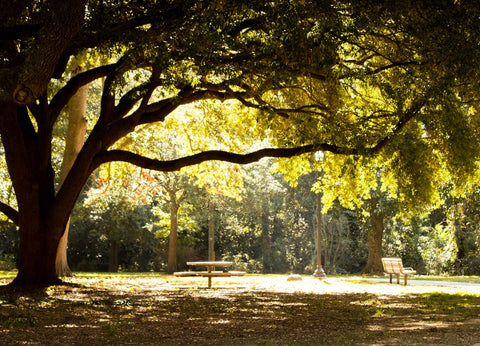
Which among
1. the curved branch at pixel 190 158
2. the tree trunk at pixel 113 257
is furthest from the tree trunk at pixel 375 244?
the tree trunk at pixel 113 257

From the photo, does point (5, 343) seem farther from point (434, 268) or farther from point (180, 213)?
point (434, 268)

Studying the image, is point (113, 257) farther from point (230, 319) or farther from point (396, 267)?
point (230, 319)

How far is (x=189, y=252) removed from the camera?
121 feet

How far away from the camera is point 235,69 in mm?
10016

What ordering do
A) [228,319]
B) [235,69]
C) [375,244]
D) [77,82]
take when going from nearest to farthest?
[228,319], [235,69], [77,82], [375,244]

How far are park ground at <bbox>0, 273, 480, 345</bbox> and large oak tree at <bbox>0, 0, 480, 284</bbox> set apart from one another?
3155 millimetres

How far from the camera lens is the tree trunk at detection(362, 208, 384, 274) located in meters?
28.0

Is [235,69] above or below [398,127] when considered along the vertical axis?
above

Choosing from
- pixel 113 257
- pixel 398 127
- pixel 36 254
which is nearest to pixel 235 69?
pixel 398 127

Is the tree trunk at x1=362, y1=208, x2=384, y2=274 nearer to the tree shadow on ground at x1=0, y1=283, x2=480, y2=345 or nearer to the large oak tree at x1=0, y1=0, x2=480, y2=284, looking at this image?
the large oak tree at x1=0, y1=0, x2=480, y2=284

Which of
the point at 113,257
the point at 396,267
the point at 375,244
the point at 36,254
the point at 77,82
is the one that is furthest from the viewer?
the point at 113,257

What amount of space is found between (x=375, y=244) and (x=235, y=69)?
21115mm

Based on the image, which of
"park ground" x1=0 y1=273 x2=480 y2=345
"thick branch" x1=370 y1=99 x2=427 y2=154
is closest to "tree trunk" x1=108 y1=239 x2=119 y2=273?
"park ground" x1=0 y1=273 x2=480 y2=345

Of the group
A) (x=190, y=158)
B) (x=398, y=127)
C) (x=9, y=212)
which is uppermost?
(x=398, y=127)
